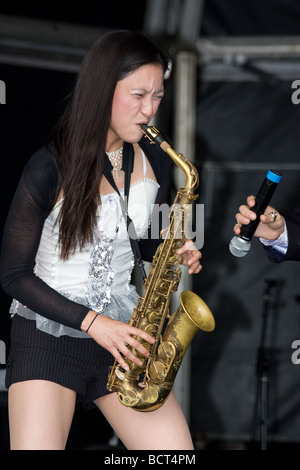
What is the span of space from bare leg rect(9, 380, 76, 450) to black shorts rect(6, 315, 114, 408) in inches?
1.6

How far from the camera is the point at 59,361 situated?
110 inches

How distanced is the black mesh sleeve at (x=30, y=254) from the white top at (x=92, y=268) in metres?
0.12

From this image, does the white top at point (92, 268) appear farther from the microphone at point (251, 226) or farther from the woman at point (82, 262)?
the microphone at point (251, 226)

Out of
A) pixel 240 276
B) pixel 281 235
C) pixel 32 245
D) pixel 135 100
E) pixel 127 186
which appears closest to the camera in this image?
pixel 32 245

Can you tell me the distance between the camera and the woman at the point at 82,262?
2.71 metres

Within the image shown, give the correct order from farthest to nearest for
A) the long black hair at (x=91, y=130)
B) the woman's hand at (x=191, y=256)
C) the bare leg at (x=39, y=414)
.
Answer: the woman's hand at (x=191, y=256) → the long black hair at (x=91, y=130) → the bare leg at (x=39, y=414)

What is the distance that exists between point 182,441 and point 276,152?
149 inches

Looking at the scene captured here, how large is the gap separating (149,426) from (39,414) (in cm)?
49

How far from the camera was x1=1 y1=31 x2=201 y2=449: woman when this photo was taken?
2713 mm

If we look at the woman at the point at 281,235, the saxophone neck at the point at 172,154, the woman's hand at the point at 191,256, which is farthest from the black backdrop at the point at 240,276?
the woman's hand at the point at 191,256

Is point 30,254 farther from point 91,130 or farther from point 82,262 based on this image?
point 91,130

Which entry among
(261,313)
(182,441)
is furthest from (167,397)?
(261,313)

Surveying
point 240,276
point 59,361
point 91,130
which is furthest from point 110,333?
point 240,276
